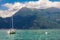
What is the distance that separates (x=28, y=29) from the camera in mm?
29188

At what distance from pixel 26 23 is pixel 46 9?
3.05 m

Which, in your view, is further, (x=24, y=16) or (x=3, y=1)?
(x=24, y=16)

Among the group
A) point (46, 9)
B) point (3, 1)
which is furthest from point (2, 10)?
point (46, 9)

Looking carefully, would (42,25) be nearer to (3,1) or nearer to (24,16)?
(24,16)

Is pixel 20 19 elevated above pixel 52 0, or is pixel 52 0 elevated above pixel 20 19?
pixel 52 0

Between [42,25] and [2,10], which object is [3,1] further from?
[42,25]

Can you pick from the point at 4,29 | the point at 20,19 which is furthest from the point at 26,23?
the point at 4,29

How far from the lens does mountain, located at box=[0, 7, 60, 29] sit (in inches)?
1132

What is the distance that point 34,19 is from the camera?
2934 centimetres

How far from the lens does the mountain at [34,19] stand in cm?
2875

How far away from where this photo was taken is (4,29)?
2894cm

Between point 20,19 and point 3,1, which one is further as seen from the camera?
point 20,19

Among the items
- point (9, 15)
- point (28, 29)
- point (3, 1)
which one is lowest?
point (28, 29)

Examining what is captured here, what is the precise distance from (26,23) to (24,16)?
97 cm
